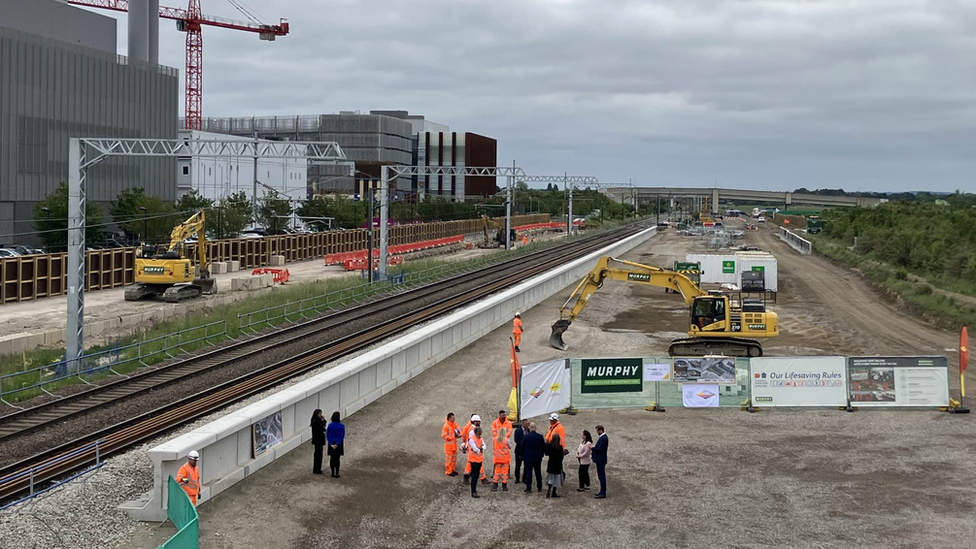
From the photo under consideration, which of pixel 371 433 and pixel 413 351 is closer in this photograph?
pixel 371 433

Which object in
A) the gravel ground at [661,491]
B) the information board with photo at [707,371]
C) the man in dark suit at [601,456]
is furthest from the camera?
the information board with photo at [707,371]

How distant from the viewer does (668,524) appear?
648 inches

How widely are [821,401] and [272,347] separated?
1874 cm

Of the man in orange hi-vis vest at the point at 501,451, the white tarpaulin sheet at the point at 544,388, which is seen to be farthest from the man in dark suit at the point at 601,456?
the white tarpaulin sheet at the point at 544,388

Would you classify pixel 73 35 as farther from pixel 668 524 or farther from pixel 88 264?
pixel 668 524

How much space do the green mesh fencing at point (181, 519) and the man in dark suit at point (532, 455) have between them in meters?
6.13

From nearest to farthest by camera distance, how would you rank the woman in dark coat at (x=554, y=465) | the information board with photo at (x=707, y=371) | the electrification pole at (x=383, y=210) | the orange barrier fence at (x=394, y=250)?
the woman in dark coat at (x=554, y=465) → the information board with photo at (x=707, y=371) → the electrification pole at (x=383, y=210) → the orange barrier fence at (x=394, y=250)

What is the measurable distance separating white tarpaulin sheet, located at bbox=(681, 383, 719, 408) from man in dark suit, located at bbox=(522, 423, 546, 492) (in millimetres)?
8216

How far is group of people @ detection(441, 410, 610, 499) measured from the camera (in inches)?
696

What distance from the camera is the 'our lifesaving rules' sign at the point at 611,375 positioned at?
24625 millimetres

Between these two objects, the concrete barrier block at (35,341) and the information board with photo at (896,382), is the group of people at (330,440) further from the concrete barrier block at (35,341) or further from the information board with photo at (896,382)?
the concrete barrier block at (35,341)

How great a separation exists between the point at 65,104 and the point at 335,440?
76561 mm

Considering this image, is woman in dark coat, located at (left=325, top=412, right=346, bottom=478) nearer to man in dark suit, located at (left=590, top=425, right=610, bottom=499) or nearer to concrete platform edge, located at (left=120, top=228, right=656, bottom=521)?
concrete platform edge, located at (left=120, top=228, right=656, bottom=521)

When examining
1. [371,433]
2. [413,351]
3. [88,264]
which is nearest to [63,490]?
[371,433]
